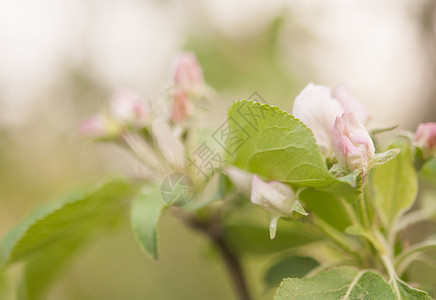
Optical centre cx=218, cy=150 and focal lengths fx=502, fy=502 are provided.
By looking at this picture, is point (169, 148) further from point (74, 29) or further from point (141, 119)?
point (74, 29)

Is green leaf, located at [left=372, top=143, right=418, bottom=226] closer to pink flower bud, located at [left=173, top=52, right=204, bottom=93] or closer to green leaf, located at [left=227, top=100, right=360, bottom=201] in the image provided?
green leaf, located at [left=227, top=100, right=360, bottom=201]

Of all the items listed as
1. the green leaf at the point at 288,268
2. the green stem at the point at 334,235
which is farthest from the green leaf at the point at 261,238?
the green stem at the point at 334,235

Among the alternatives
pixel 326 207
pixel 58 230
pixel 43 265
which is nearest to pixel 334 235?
pixel 326 207

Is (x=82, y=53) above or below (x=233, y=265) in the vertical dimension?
above

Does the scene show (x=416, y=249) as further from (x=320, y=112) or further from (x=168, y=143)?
(x=168, y=143)

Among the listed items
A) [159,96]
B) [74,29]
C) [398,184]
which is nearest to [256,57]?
[159,96]

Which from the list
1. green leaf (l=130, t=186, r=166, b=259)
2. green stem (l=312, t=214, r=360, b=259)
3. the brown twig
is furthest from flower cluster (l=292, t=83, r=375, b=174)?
the brown twig

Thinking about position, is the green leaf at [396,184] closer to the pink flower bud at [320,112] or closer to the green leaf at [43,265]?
the pink flower bud at [320,112]
